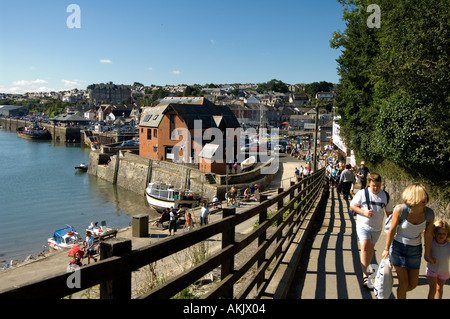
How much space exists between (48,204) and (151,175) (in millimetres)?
10602

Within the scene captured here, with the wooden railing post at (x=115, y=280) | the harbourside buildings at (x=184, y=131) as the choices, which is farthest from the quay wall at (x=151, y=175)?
the wooden railing post at (x=115, y=280)

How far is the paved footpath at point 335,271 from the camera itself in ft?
17.1

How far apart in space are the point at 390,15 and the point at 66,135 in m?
101

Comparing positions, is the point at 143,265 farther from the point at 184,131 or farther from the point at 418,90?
the point at 184,131

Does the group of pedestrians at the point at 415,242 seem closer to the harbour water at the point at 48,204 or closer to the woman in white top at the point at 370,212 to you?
the woman in white top at the point at 370,212

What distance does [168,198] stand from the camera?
28859 millimetres

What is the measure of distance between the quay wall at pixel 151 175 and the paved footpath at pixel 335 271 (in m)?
21.6

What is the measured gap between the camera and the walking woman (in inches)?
175
